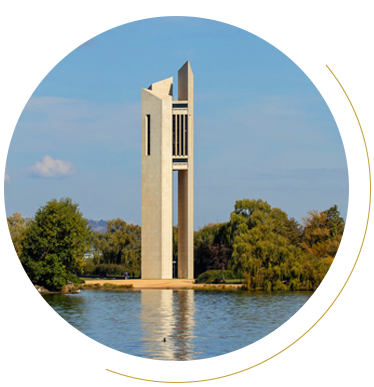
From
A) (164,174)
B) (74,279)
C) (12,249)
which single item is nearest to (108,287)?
(74,279)

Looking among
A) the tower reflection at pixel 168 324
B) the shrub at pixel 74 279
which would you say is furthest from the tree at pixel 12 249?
the tower reflection at pixel 168 324

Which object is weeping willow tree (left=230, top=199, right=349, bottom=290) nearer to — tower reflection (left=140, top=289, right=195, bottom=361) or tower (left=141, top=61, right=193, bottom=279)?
tower reflection (left=140, top=289, right=195, bottom=361)

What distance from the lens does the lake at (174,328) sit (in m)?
18.9

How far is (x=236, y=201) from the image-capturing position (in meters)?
57.6

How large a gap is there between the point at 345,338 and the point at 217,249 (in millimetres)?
33313

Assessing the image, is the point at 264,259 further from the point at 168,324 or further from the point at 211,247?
the point at 168,324

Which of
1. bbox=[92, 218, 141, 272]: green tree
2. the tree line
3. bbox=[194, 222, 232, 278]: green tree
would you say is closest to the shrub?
the tree line

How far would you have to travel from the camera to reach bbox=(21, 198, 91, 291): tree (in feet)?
132

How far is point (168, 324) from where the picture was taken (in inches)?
1002

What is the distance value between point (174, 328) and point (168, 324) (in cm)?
113

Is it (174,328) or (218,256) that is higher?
(218,256)

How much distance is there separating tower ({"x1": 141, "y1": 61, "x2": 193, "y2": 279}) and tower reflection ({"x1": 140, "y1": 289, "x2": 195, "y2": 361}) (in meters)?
11.6

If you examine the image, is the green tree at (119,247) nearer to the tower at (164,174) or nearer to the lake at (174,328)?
the tower at (164,174)

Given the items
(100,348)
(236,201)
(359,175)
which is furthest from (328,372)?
(236,201)
